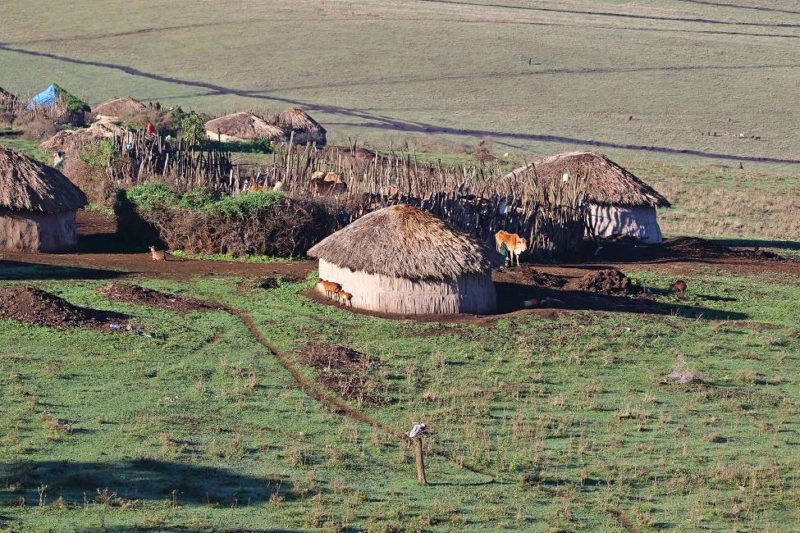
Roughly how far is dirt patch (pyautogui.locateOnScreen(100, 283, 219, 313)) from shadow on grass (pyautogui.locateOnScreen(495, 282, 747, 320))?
4397 millimetres

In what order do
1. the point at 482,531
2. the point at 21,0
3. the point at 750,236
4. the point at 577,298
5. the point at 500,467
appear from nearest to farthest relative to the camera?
1. the point at 482,531
2. the point at 500,467
3. the point at 577,298
4. the point at 750,236
5. the point at 21,0

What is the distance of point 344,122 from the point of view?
2031 inches

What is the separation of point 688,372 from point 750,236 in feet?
50.0

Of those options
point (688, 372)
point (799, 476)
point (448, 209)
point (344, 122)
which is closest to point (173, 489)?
point (799, 476)

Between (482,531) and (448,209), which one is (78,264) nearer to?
(448,209)

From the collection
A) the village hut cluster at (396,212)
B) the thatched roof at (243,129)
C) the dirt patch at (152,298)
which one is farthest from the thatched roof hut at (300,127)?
the dirt patch at (152,298)

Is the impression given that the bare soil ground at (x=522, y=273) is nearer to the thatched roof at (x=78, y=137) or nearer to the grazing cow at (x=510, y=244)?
the grazing cow at (x=510, y=244)

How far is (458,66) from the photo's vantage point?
210 feet

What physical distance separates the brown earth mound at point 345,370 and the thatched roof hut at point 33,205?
22.2ft

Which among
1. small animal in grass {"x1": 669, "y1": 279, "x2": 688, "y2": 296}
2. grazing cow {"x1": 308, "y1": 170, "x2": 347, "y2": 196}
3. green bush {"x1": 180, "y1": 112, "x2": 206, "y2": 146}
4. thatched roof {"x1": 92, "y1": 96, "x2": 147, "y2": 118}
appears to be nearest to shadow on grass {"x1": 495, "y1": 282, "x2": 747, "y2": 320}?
small animal in grass {"x1": 669, "y1": 279, "x2": 688, "y2": 296}

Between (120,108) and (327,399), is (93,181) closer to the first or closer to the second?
(327,399)

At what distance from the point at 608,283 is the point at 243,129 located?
19.6m

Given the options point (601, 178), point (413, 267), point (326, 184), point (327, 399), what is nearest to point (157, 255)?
point (326, 184)

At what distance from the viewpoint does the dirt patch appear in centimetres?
2061
